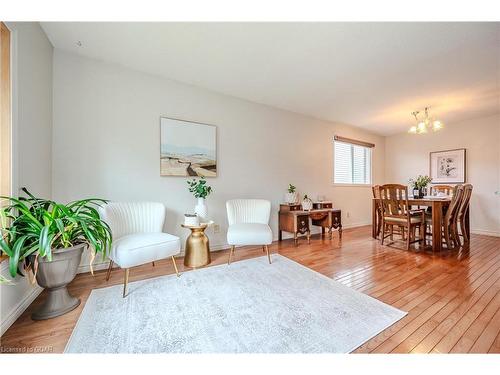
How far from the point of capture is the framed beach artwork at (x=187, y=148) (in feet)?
8.45

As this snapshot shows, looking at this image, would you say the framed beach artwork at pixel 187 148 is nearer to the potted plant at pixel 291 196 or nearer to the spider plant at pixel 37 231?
the spider plant at pixel 37 231

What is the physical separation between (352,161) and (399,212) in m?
1.89

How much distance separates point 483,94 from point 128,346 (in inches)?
199

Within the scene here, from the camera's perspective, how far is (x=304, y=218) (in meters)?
3.29

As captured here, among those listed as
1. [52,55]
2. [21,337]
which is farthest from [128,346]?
[52,55]

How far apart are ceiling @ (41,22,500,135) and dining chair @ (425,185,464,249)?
4.84 ft

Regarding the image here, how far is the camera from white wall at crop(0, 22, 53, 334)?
1.40 metres

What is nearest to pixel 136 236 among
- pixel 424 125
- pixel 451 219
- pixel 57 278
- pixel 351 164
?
pixel 57 278

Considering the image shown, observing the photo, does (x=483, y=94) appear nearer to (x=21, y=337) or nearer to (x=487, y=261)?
(x=487, y=261)

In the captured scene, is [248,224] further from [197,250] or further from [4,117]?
[4,117]

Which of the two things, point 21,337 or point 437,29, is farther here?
point 437,29

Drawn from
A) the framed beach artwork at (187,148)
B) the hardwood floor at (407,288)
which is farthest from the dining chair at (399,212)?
the framed beach artwork at (187,148)

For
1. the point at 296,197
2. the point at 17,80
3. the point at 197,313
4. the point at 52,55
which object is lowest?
the point at 197,313

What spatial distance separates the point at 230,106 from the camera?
122 inches
